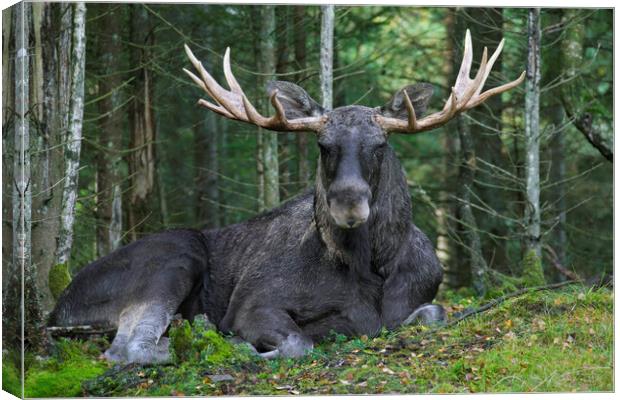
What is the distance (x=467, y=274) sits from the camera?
16.8 m

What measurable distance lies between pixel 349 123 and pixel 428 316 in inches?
66.3

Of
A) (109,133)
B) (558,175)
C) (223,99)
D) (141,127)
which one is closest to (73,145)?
(223,99)

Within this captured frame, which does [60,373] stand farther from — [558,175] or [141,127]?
[558,175]

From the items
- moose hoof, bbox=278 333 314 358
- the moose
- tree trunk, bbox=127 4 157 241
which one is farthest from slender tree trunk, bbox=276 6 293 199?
moose hoof, bbox=278 333 314 358

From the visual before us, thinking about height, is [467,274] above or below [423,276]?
below

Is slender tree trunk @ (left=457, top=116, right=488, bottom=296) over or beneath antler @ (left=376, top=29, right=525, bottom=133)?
beneath

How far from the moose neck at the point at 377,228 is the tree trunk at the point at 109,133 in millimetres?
4690

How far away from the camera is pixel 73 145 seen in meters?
9.83

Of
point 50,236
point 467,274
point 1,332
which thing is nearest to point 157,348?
point 1,332

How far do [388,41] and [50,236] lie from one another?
9.03 metres

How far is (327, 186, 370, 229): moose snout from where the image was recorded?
773 centimetres

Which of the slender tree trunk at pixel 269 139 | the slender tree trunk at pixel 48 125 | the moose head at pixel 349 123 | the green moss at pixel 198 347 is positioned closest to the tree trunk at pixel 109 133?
the slender tree trunk at pixel 269 139

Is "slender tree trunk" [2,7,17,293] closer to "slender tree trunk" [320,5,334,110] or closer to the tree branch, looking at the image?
"slender tree trunk" [320,5,334,110]

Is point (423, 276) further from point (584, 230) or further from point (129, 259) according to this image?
point (584, 230)
